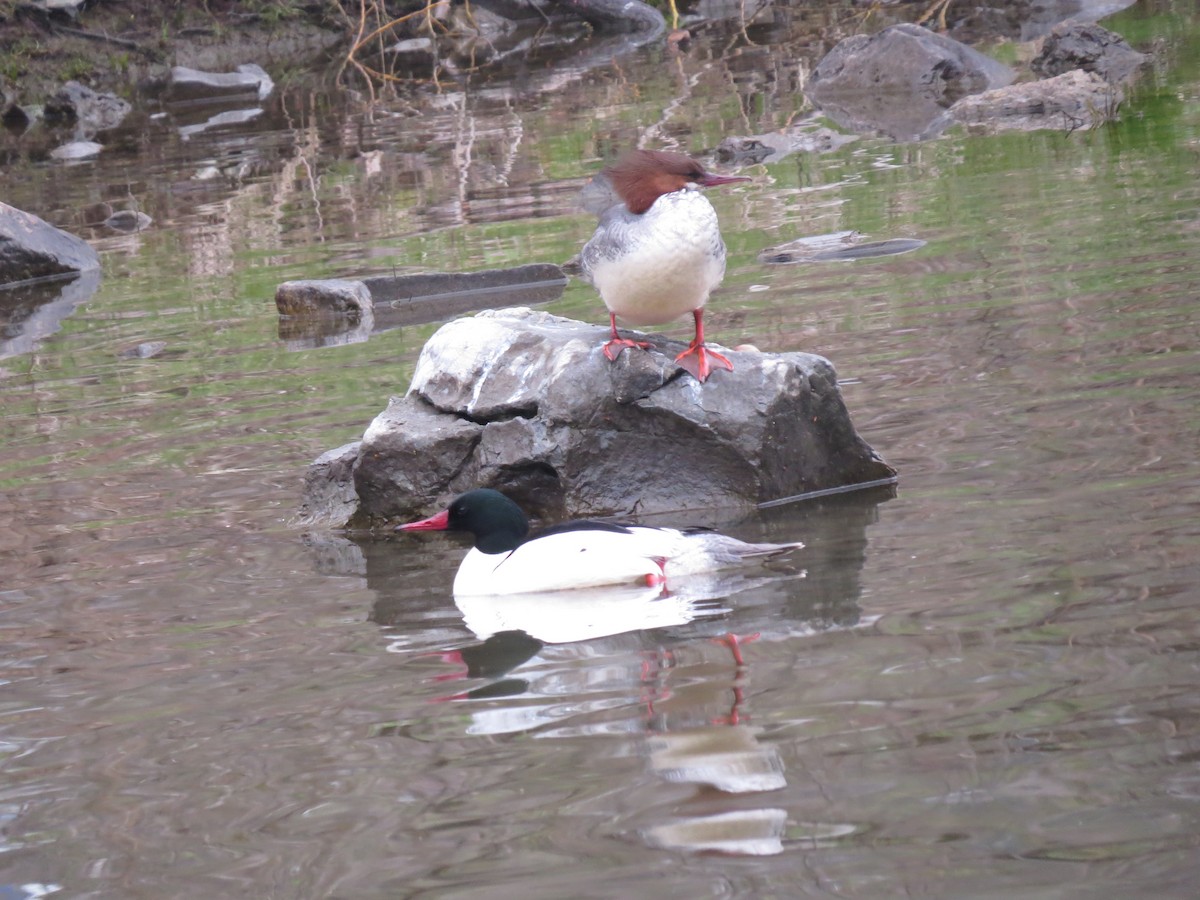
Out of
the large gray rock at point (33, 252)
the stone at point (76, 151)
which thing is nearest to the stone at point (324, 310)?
the large gray rock at point (33, 252)

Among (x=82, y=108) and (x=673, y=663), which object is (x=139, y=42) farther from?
(x=673, y=663)

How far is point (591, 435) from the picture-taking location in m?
6.40

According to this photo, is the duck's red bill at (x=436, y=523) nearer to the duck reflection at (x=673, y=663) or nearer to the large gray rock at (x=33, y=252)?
the duck reflection at (x=673, y=663)

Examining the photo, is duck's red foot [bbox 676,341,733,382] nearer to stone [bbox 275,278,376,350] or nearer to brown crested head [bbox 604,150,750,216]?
brown crested head [bbox 604,150,750,216]

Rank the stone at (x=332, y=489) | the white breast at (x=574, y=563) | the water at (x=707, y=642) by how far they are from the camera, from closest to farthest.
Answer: the water at (x=707, y=642) → the white breast at (x=574, y=563) → the stone at (x=332, y=489)

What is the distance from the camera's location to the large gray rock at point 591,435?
20.5ft

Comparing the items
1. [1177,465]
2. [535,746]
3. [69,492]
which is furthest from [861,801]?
[69,492]

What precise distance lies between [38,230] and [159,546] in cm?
787

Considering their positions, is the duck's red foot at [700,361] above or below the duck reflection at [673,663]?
above

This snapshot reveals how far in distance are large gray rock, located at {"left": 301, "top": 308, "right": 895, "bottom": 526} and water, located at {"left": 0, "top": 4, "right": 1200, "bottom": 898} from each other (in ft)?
0.89

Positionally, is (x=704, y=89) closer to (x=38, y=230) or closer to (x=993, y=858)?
(x=38, y=230)

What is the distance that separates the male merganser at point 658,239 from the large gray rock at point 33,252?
824 cm

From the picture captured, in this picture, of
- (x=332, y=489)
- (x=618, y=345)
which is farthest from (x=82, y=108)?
(x=618, y=345)

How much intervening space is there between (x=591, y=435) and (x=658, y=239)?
37.6 inches
